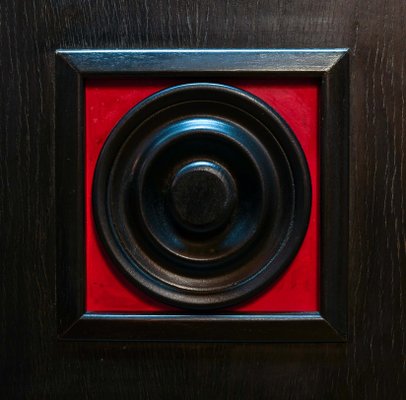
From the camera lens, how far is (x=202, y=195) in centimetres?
72

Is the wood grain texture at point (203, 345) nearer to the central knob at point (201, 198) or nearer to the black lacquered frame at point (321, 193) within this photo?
the black lacquered frame at point (321, 193)

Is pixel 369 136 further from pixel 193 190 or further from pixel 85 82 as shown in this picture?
pixel 85 82

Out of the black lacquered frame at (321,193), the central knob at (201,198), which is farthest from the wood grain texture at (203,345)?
the central knob at (201,198)

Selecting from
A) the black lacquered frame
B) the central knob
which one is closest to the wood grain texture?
the black lacquered frame

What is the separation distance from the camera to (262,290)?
72cm

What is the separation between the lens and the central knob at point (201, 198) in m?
0.72

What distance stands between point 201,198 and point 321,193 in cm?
14

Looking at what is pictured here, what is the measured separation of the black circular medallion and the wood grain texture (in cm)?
6

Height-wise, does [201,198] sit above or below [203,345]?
above

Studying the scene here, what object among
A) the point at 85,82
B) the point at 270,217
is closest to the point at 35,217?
the point at 85,82

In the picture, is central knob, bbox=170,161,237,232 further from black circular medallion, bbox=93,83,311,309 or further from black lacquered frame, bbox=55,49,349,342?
black lacquered frame, bbox=55,49,349,342

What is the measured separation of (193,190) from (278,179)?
0.33 feet

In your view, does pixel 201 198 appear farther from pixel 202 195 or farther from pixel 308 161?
pixel 308 161

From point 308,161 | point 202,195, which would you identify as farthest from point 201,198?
point 308,161
